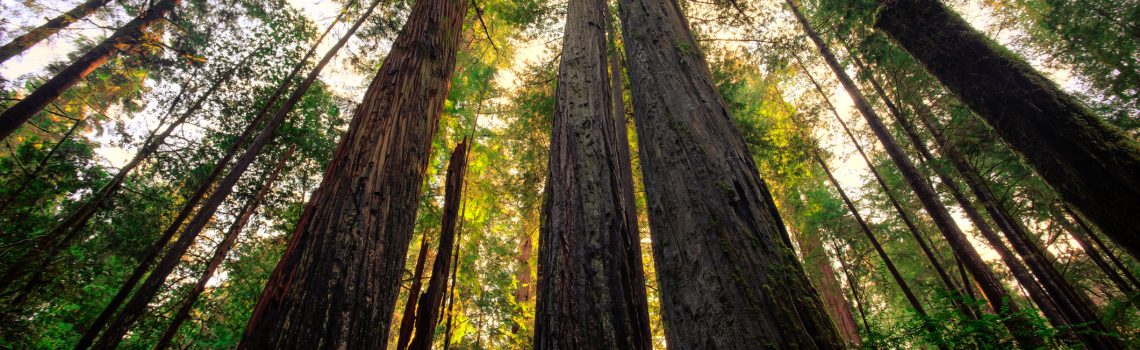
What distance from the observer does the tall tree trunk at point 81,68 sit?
19.1 feet

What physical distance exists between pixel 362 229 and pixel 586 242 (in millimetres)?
1029

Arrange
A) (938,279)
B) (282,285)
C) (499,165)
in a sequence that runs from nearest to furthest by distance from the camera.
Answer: (282,285), (499,165), (938,279)

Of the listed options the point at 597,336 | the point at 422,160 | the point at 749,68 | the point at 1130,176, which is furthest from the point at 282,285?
the point at 749,68

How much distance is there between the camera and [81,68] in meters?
6.93

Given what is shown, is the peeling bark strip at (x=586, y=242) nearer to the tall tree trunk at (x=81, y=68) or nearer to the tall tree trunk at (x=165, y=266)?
the tall tree trunk at (x=165, y=266)

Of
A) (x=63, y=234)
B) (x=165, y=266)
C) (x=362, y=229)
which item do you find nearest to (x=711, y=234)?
(x=362, y=229)

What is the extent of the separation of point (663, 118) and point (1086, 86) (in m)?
11.4

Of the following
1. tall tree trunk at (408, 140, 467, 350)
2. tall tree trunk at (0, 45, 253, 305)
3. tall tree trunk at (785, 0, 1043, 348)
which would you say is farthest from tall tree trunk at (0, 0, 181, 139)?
tall tree trunk at (785, 0, 1043, 348)

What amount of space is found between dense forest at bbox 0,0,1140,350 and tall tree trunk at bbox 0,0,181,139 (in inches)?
1.8

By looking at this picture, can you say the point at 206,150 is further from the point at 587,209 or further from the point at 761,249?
the point at 761,249

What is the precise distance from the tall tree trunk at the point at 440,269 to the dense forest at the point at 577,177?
0.06 ft

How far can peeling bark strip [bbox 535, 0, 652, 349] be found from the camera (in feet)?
4.57

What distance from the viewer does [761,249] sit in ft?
4.87

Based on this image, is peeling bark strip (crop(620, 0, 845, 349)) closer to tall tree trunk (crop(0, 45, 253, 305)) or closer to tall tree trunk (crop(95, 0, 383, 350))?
tall tree trunk (crop(95, 0, 383, 350))
